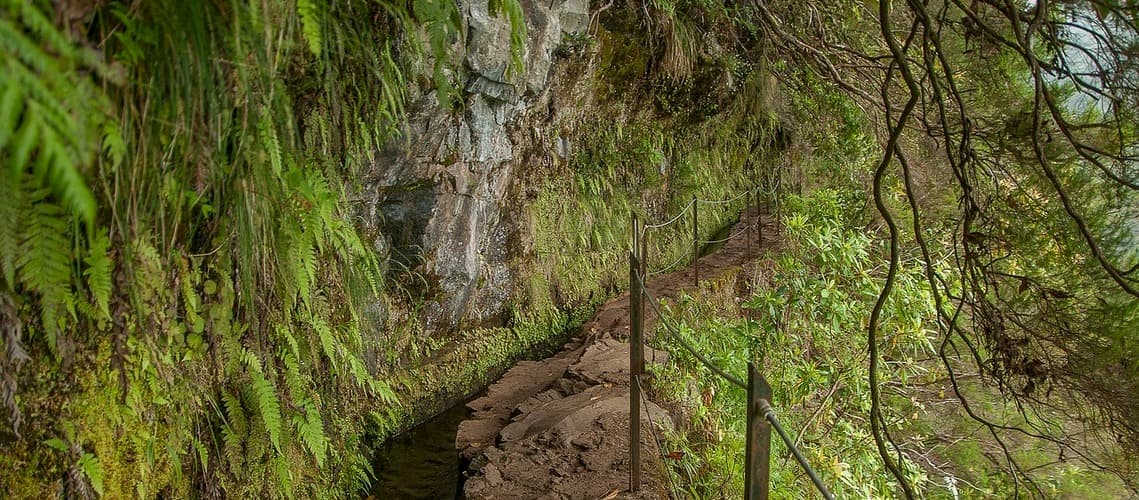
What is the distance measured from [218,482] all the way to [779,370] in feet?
11.2

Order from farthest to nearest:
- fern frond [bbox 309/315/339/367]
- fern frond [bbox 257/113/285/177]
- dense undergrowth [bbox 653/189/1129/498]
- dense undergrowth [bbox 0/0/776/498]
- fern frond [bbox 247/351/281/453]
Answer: dense undergrowth [bbox 653/189/1129/498] < fern frond [bbox 309/315/339/367] < fern frond [bbox 247/351/281/453] < fern frond [bbox 257/113/285/177] < dense undergrowth [bbox 0/0/776/498]

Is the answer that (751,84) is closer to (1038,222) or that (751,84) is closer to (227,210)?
(1038,222)

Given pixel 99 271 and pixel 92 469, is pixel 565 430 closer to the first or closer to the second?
pixel 92 469

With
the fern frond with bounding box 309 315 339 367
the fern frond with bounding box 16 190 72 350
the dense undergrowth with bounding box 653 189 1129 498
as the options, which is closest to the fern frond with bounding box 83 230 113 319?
the fern frond with bounding box 16 190 72 350

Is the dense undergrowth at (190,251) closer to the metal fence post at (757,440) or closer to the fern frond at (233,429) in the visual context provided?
the fern frond at (233,429)

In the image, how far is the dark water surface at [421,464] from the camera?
4.86 metres

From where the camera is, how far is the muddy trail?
3.65 meters

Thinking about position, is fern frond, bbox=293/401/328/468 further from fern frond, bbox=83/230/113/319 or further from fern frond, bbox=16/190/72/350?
fern frond, bbox=16/190/72/350

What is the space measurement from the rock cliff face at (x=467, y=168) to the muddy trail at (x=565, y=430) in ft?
3.13

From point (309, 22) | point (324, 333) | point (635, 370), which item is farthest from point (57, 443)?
point (635, 370)

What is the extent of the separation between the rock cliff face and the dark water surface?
0.93 metres

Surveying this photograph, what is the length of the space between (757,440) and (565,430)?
2358 millimetres

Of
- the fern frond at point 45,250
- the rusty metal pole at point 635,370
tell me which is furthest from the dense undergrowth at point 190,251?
the rusty metal pole at point 635,370

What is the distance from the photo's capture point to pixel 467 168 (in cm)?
616
